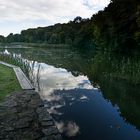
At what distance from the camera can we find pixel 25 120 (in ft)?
26.7

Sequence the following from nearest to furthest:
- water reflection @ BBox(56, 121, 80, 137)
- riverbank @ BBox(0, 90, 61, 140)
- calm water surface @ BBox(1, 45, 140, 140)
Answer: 1. riverbank @ BBox(0, 90, 61, 140)
2. water reflection @ BBox(56, 121, 80, 137)
3. calm water surface @ BBox(1, 45, 140, 140)

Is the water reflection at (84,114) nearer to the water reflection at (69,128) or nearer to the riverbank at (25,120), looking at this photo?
the water reflection at (69,128)

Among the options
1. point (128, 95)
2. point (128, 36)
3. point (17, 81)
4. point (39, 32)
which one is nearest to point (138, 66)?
point (128, 95)

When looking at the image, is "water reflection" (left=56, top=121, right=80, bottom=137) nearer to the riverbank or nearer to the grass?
the riverbank

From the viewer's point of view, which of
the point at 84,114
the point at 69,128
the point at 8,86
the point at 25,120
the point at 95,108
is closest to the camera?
the point at 25,120

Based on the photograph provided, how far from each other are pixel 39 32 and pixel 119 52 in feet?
282

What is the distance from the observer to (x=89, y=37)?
223 feet

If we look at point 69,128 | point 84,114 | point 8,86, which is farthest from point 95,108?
point 8,86

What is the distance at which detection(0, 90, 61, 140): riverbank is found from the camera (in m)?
7.16

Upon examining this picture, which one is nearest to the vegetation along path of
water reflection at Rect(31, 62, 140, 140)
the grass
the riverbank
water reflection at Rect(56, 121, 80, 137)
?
the riverbank

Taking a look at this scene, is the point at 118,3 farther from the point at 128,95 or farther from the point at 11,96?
the point at 11,96

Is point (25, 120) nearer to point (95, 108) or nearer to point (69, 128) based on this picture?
point (69, 128)

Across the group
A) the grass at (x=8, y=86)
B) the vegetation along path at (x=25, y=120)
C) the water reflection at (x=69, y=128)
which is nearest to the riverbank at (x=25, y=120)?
the vegetation along path at (x=25, y=120)

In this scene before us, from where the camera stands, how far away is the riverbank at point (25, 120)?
716 centimetres
